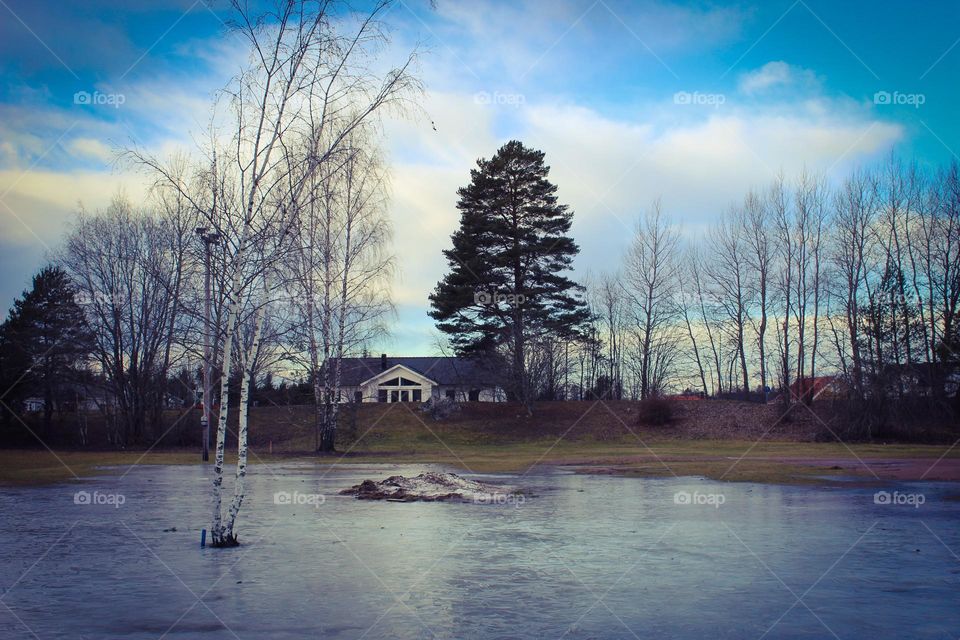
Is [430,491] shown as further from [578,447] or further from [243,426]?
[578,447]

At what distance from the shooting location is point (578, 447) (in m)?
47.9

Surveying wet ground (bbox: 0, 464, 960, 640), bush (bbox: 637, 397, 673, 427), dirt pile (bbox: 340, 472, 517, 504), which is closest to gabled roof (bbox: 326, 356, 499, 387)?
bush (bbox: 637, 397, 673, 427)

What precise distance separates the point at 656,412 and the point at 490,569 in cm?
4521

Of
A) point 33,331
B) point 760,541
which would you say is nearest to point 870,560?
point 760,541

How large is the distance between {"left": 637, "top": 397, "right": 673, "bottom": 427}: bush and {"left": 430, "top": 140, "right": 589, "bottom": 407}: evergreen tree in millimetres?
7106

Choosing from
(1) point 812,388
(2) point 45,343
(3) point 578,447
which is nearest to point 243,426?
(3) point 578,447

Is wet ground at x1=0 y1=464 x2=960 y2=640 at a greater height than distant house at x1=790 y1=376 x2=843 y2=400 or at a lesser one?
lesser

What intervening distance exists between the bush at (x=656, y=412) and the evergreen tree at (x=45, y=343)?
37.7 m

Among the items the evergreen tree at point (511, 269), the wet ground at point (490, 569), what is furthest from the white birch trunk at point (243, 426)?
the evergreen tree at point (511, 269)

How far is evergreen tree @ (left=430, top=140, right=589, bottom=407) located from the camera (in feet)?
182

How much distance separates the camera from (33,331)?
57.9 metres

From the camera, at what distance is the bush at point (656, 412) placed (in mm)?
54062

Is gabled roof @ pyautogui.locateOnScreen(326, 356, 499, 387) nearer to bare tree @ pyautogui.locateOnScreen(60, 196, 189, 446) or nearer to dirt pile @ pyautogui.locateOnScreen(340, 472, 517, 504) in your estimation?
bare tree @ pyautogui.locateOnScreen(60, 196, 189, 446)

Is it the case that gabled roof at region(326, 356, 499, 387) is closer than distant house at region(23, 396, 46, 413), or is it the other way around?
distant house at region(23, 396, 46, 413)
